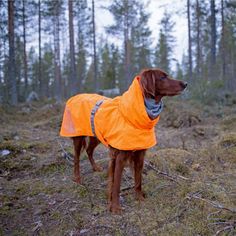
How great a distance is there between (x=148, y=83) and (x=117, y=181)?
4.17ft

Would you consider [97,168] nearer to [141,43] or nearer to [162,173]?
[162,173]

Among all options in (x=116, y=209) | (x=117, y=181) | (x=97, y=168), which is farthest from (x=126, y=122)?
(x=97, y=168)

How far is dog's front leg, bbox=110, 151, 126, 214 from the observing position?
163 inches

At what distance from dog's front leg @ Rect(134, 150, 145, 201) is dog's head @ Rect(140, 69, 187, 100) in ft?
2.62

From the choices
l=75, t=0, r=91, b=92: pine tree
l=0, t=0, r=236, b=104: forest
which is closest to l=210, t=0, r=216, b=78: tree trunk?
l=0, t=0, r=236, b=104: forest

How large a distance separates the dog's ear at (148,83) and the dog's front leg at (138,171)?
83cm

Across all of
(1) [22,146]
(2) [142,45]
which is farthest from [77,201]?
(2) [142,45]

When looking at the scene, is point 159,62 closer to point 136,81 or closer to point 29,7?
point 29,7

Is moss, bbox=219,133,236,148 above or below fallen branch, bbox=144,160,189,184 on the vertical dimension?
above

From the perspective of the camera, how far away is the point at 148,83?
396 centimetres

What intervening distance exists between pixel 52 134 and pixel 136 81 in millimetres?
6259

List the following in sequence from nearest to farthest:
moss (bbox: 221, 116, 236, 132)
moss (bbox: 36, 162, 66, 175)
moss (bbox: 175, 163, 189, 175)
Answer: moss (bbox: 175, 163, 189, 175) < moss (bbox: 36, 162, 66, 175) < moss (bbox: 221, 116, 236, 132)

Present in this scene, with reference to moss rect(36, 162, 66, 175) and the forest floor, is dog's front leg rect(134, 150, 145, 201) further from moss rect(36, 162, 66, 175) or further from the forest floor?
moss rect(36, 162, 66, 175)

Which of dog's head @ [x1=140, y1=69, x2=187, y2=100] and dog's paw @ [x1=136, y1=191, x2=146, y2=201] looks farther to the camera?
dog's paw @ [x1=136, y1=191, x2=146, y2=201]
